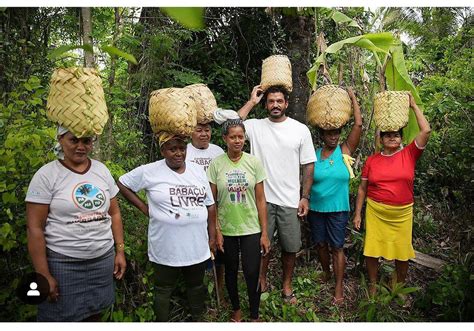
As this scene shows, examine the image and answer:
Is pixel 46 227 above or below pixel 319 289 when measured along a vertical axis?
above

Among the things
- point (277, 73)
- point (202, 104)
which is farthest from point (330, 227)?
point (202, 104)

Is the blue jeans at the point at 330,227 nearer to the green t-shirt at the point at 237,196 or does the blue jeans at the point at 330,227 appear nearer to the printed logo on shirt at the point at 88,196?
the green t-shirt at the point at 237,196

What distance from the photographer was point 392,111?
2.92 m

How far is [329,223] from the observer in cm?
325

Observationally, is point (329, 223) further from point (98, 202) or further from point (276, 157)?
point (98, 202)

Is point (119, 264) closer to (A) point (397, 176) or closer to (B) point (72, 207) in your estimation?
(B) point (72, 207)

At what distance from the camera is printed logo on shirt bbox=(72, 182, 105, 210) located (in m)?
2.11

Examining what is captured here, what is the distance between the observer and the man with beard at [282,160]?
3044 mm

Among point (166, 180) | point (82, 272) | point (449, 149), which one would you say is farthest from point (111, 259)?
point (449, 149)

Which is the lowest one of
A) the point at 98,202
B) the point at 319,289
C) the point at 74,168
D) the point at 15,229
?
the point at 319,289

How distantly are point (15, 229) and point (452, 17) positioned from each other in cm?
740

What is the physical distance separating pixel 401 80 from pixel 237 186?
1764 mm

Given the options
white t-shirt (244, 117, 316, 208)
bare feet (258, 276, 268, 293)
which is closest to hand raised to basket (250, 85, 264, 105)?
white t-shirt (244, 117, 316, 208)

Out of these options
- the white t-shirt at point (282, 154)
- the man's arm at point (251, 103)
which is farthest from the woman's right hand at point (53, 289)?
the man's arm at point (251, 103)
